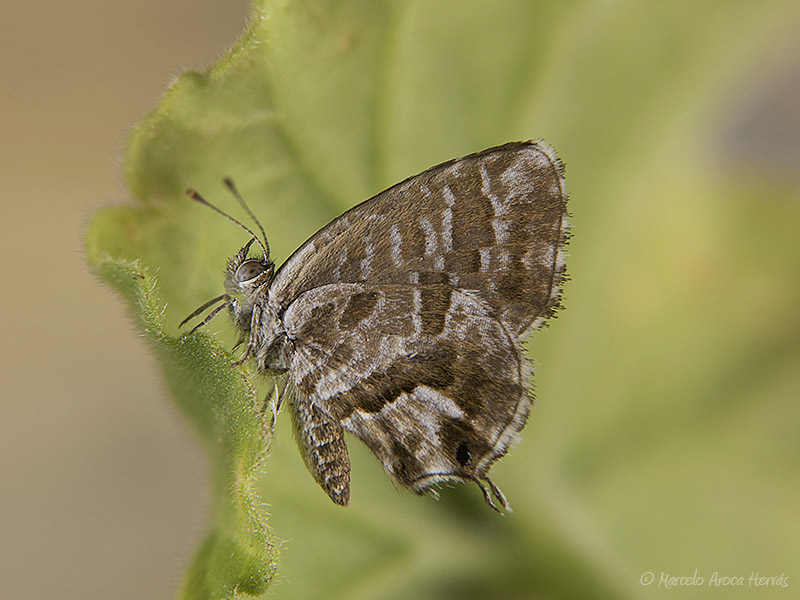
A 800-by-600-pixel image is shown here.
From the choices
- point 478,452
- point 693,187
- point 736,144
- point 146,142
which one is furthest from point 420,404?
point 736,144

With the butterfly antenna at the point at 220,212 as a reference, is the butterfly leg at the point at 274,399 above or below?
below

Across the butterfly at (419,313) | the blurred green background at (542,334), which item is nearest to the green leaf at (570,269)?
the blurred green background at (542,334)

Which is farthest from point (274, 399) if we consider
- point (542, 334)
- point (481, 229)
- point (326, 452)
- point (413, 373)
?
point (542, 334)

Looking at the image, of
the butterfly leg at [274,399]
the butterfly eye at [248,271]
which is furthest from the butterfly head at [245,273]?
the butterfly leg at [274,399]

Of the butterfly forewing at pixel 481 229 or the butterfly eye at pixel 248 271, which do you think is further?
the butterfly eye at pixel 248 271

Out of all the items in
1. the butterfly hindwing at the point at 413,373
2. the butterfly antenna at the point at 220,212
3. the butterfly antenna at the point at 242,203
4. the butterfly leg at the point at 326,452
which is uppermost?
the butterfly antenna at the point at 242,203

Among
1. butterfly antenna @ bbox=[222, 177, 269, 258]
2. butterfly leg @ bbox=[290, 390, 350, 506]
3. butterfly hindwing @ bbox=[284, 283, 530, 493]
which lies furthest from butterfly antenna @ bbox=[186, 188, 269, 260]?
butterfly leg @ bbox=[290, 390, 350, 506]

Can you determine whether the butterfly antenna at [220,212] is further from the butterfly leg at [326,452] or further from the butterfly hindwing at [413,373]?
the butterfly leg at [326,452]
